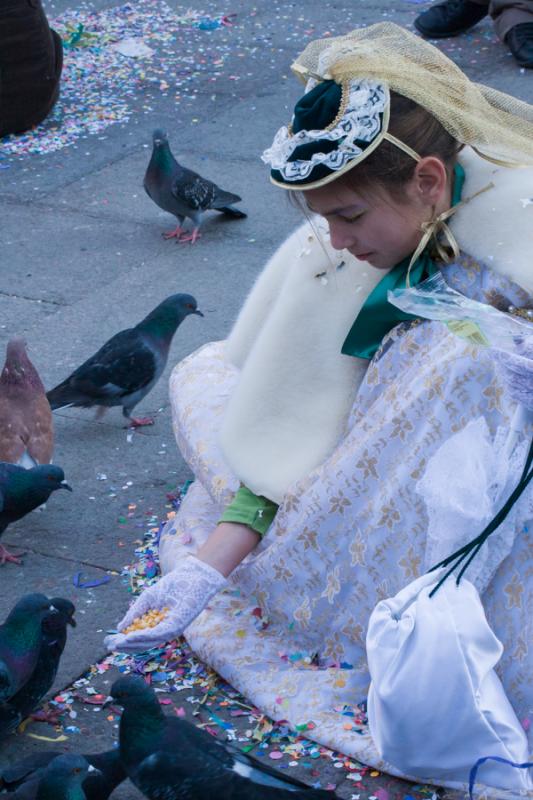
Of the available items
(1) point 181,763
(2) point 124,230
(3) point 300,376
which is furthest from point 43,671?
(2) point 124,230

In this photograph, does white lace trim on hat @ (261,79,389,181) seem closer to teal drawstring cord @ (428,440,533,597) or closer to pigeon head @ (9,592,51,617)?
teal drawstring cord @ (428,440,533,597)

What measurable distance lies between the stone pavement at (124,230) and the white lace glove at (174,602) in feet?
0.91

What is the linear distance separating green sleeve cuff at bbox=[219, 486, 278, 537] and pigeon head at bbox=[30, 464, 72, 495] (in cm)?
76

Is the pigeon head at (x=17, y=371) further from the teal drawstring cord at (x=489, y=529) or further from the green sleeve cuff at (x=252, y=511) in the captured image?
the teal drawstring cord at (x=489, y=529)

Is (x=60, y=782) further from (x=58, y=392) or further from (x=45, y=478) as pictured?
(x=58, y=392)

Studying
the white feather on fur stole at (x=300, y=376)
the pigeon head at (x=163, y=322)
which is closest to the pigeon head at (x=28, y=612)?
the white feather on fur stole at (x=300, y=376)

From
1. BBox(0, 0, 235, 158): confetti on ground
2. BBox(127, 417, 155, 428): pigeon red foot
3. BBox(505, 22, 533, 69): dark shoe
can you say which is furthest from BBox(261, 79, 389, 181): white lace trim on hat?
BBox(505, 22, 533, 69): dark shoe

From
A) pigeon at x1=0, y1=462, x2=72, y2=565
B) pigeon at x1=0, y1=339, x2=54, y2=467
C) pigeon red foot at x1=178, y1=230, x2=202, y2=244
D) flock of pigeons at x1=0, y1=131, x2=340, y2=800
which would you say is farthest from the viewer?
pigeon red foot at x1=178, y1=230, x2=202, y2=244

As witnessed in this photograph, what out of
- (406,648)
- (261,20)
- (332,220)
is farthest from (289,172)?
(261,20)

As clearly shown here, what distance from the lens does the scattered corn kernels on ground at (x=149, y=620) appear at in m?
2.96

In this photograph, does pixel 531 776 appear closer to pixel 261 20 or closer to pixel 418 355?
pixel 418 355

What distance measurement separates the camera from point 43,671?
3.00 metres

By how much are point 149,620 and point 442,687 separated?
830 millimetres

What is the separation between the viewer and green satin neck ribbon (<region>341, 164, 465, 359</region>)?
2928mm
